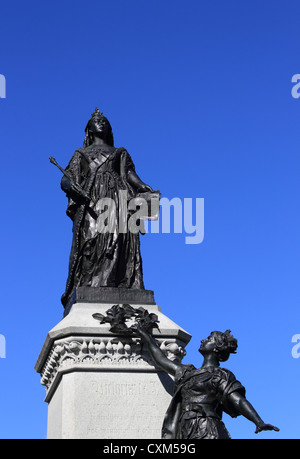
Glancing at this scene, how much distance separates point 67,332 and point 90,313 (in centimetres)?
56

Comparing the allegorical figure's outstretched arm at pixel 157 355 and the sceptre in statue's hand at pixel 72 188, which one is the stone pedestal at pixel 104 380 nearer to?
the allegorical figure's outstretched arm at pixel 157 355

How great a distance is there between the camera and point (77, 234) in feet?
49.0

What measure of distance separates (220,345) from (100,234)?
300 cm

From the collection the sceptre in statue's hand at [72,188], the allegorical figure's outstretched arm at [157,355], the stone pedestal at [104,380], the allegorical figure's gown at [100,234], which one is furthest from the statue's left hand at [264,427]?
the sceptre in statue's hand at [72,188]

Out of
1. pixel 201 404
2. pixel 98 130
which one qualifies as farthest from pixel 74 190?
pixel 201 404

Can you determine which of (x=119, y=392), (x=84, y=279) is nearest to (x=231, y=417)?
(x=119, y=392)

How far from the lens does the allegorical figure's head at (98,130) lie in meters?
16.1

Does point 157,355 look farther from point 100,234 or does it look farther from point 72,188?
point 72,188

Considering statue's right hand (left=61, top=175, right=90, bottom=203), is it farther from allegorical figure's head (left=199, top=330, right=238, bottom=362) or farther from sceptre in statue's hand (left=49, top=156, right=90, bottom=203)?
allegorical figure's head (left=199, top=330, right=238, bottom=362)

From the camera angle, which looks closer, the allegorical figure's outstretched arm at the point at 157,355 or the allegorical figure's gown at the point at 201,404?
the allegorical figure's gown at the point at 201,404

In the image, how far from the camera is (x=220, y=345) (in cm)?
1295
